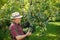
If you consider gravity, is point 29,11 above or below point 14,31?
below

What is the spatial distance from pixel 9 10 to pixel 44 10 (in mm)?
1199

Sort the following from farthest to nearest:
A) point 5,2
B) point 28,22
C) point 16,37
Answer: point 5,2
point 28,22
point 16,37

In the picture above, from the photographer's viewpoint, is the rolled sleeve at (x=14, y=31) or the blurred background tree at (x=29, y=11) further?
the blurred background tree at (x=29, y=11)

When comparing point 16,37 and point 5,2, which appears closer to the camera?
point 16,37

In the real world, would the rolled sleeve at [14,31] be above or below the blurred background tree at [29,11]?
above

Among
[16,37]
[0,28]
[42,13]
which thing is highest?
[16,37]

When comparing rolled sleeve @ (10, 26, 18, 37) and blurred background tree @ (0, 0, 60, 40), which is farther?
blurred background tree @ (0, 0, 60, 40)

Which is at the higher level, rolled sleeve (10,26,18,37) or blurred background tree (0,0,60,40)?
rolled sleeve (10,26,18,37)

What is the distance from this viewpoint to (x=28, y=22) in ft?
26.6

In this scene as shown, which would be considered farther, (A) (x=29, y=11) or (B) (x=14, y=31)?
(A) (x=29, y=11)

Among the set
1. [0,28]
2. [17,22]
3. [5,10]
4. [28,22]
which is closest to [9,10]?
[5,10]

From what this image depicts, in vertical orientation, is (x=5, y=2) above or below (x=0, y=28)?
above

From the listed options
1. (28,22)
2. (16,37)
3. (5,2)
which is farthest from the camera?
(5,2)

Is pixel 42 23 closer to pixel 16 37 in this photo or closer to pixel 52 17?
pixel 52 17
